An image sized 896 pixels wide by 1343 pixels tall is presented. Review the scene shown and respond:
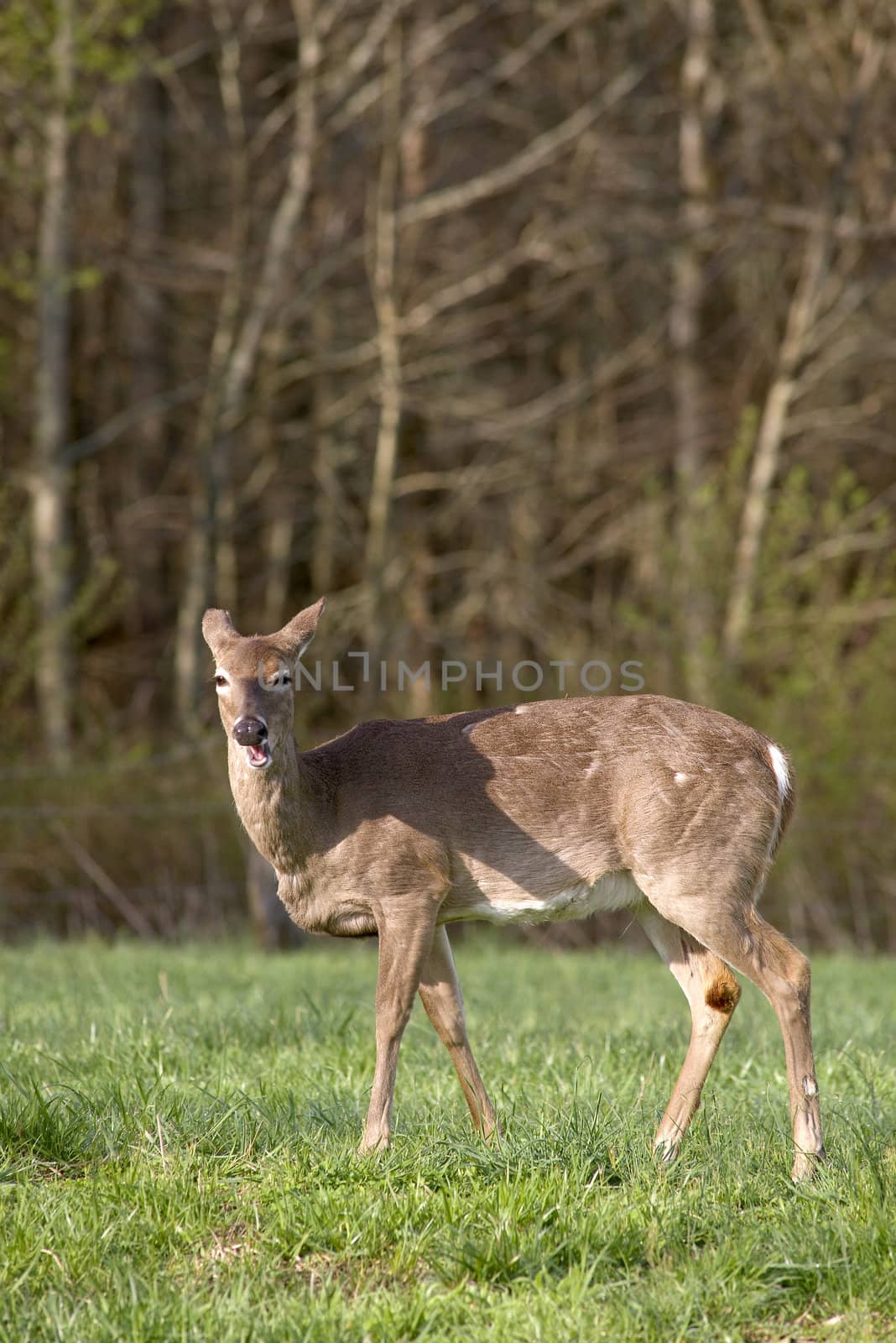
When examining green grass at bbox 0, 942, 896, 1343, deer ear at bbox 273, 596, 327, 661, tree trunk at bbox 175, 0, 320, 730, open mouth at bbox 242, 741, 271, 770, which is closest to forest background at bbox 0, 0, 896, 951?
tree trunk at bbox 175, 0, 320, 730

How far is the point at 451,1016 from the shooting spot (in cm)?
482

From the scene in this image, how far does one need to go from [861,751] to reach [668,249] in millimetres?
7990

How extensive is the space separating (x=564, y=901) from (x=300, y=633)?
3.82ft

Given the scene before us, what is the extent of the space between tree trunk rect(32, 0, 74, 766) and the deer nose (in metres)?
10.9

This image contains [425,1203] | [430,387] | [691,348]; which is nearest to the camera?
[425,1203]

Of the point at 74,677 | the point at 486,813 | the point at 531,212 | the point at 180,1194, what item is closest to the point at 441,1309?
the point at 180,1194

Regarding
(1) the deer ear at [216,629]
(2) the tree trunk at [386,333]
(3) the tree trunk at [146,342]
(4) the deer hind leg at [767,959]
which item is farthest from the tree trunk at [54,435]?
(4) the deer hind leg at [767,959]

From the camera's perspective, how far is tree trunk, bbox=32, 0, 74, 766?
50.4 feet

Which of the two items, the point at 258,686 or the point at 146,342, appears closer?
the point at 258,686

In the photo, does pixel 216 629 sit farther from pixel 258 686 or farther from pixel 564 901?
pixel 564 901

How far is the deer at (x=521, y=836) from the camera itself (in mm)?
4582

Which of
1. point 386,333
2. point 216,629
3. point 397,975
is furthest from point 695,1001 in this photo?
point 386,333

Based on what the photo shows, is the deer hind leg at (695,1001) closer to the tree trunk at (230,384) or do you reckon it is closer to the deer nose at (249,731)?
the deer nose at (249,731)

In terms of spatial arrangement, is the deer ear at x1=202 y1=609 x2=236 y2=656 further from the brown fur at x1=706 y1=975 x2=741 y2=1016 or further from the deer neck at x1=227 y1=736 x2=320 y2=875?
the brown fur at x1=706 y1=975 x2=741 y2=1016
